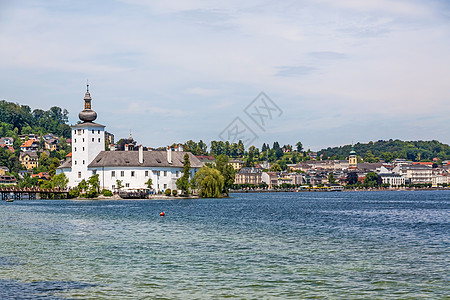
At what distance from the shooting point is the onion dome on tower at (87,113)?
102875 millimetres

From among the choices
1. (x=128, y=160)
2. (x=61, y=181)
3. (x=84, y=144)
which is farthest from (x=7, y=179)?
(x=128, y=160)

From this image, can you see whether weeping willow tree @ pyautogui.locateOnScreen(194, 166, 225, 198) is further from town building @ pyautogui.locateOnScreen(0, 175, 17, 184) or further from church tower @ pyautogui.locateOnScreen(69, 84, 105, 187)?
town building @ pyautogui.locateOnScreen(0, 175, 17, 184)

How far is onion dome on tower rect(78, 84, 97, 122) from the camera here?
4050 inches

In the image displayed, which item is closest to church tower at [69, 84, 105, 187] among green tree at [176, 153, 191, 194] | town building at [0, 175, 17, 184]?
green tree at [176, 153, 191, 194]

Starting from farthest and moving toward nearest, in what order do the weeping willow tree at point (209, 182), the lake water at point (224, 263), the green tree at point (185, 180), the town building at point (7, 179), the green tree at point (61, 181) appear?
the town building at point (7, 179), the green tree at point (61, 181), the green tree at point (185, 180), the weeping willow tree at point (209, 182), the lake water at point (224, 263)

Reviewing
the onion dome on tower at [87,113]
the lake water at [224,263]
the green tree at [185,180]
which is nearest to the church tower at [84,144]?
the onion dome on tower at [87,113]

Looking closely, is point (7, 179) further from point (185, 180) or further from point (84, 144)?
point (185, 180)

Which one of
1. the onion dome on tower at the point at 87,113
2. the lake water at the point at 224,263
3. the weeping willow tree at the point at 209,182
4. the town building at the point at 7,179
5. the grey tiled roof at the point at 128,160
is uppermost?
the onion dome on tower at the point at 87,113

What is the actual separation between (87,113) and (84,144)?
17.2ft

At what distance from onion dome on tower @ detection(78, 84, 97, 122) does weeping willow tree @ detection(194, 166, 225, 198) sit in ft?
69.1

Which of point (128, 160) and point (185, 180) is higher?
point (128, 160)

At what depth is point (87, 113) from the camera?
10306 centimetres

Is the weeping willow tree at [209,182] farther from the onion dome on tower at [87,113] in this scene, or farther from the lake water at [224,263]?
the lake water at [224,263]

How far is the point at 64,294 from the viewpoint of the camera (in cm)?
1839
